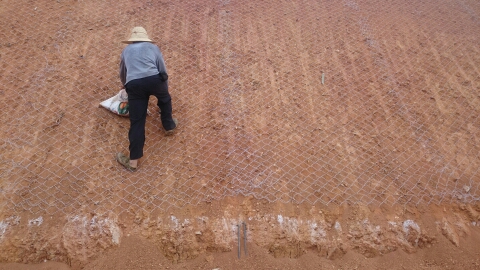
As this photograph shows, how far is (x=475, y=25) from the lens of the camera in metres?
5.41

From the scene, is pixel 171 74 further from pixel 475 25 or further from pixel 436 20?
pixel 475 25

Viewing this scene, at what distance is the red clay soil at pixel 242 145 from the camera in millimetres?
2850

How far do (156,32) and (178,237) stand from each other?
9.62 ft

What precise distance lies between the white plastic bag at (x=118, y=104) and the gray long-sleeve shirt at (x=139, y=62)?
0.52m

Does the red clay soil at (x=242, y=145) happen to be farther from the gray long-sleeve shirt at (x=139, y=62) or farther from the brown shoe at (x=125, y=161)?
the gray long-sleeve shirt at (x=139, y=62)

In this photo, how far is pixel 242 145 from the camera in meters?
3.46

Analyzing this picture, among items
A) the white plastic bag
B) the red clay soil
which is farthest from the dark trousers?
the white plastic bag

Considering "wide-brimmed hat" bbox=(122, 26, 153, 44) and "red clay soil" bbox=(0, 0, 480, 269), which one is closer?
"red clay soil" bbox=(0, 0, 480, 269)

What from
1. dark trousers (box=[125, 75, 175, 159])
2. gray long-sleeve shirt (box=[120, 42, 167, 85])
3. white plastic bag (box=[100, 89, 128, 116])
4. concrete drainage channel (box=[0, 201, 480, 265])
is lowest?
concrete drainage channel (box=[0, 201, 480, 265])

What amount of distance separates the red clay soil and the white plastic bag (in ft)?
0.35

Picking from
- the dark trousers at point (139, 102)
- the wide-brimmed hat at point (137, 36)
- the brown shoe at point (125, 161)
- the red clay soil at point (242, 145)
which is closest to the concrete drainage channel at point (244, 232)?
the red clay soil at point (242, 145)

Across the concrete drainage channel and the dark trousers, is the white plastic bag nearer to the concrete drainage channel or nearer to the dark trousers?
the dark trousers

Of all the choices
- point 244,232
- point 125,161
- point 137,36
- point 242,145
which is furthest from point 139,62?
point 244,232

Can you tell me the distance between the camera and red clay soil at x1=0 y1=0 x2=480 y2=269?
2850 millimetres
